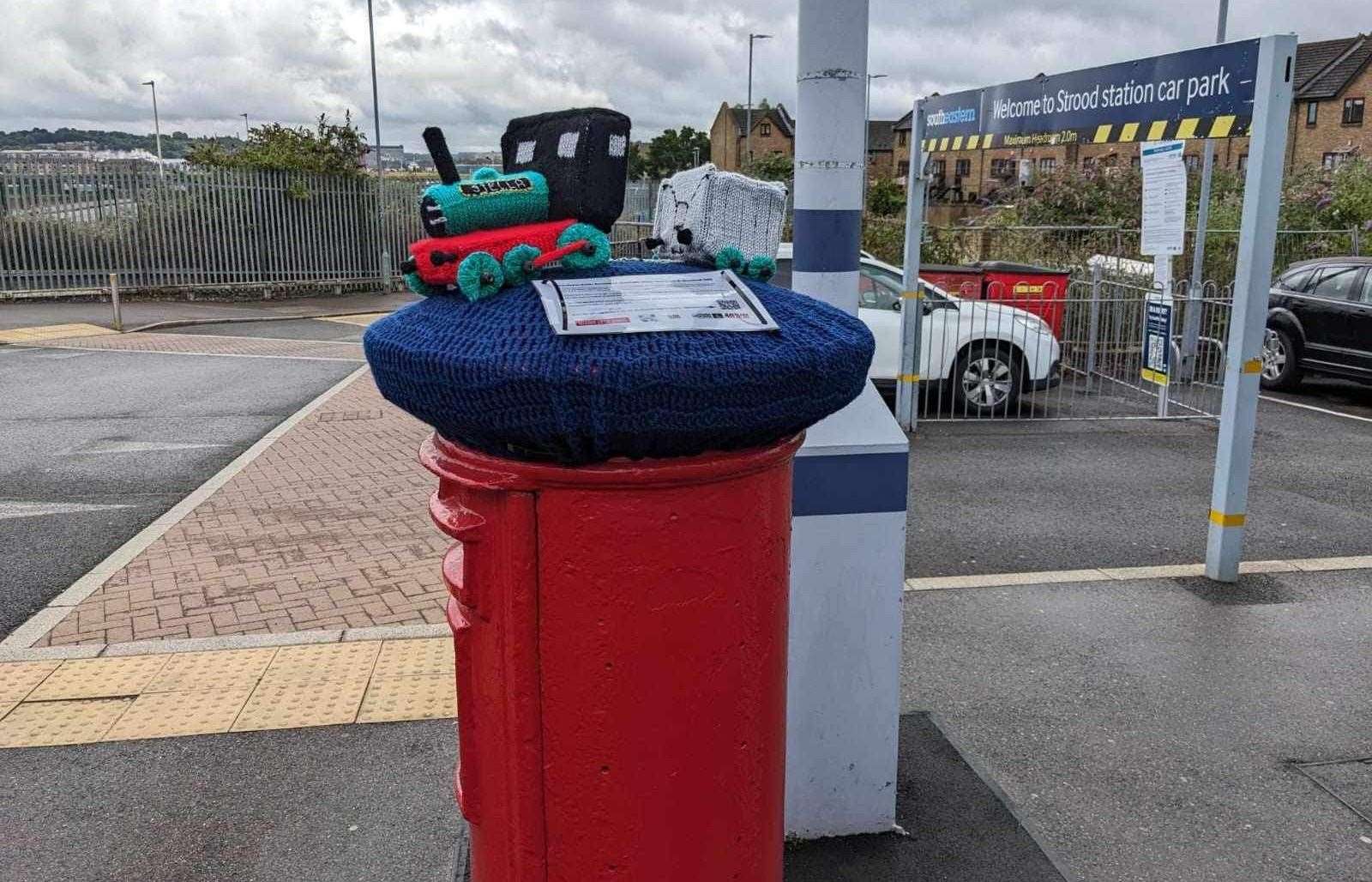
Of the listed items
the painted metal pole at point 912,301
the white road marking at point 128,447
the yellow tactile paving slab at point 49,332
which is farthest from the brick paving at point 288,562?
the yellow tactile paving slab at point 49,332

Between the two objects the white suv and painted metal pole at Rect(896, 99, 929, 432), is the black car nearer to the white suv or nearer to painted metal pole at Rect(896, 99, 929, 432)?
the white suv

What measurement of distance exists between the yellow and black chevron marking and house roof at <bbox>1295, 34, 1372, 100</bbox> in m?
47.0

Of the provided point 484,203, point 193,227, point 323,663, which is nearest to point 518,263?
point 484,203

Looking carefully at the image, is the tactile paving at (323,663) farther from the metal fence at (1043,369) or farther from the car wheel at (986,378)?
the car wheel at (986,378)

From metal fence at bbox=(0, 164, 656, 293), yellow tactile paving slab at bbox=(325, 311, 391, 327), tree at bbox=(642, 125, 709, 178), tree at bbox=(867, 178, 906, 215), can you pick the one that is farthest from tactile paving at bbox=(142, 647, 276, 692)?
tree at bbox=(642, 125, 709, 178)

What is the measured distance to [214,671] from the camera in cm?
460

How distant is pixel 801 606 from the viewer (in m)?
3.00

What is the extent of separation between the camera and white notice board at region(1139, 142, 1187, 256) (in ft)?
28.9

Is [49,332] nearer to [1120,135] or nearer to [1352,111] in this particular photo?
[1120,135]

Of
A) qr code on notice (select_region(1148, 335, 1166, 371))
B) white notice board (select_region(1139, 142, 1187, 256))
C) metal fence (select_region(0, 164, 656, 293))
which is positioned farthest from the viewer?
metal fence (select_region(0, 164, 656, 293))

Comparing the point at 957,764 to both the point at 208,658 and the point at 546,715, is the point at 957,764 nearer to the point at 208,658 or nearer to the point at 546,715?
the point at 546,715

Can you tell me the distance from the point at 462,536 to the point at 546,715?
1.11 ft

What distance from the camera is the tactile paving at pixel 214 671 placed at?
175 inches

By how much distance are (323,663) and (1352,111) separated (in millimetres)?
56330
